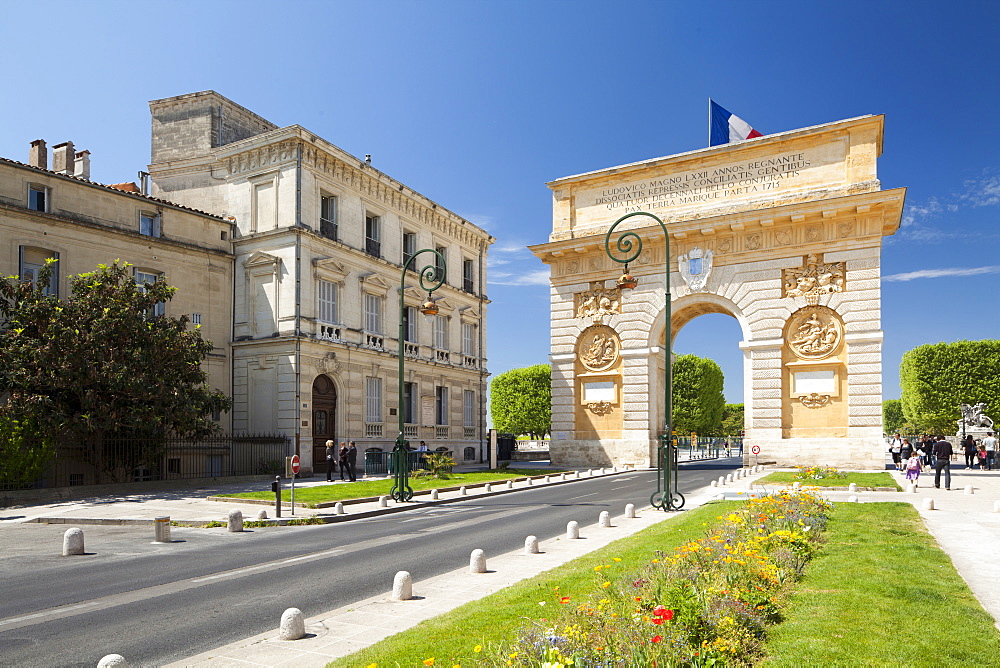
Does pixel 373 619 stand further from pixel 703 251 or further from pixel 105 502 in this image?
pixel 703 251

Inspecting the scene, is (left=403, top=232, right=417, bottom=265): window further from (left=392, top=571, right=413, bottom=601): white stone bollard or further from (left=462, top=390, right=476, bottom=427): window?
(left=392, top=571, right=413, bottom=601): white stone bollard

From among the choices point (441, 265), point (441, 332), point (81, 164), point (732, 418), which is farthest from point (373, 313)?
point (732, 418)

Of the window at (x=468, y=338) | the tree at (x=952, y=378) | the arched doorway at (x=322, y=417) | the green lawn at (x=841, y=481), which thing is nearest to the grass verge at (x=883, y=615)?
the green lawn at (x=841, y=481)

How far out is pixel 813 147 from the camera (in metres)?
31.6

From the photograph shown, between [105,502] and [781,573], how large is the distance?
19.8 metres

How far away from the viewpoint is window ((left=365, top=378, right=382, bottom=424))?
34.6 metres

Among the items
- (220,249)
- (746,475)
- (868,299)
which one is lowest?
(746,475)

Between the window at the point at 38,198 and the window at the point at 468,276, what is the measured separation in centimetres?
2320

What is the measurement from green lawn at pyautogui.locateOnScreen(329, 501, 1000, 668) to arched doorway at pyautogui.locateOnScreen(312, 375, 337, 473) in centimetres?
2364

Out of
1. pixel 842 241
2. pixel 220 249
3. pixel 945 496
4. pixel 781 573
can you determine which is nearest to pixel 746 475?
pixel 945 496

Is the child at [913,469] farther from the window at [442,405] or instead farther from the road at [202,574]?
the window at [442,405]

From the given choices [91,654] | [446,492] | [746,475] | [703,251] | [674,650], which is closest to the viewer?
[674,650]

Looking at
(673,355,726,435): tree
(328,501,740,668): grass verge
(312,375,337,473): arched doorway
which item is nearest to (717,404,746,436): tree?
(673,355,726,435): tree

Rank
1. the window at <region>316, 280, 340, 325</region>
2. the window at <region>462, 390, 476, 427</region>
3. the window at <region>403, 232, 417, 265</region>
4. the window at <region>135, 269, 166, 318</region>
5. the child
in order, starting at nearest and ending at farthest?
the child < the window at <region>135, 269, 166, 318</region> < the window at <region>316, 280, 340, 325</region> < the window at <region>403, 232, 417, 265</region> < the window at <region>462, 390, 476, 427</region>
